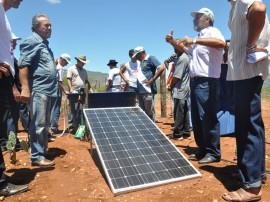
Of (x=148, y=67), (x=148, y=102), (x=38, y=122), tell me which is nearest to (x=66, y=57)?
(x=148, y=67)

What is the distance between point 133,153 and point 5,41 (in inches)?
83.2

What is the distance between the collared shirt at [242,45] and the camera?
9.71ft

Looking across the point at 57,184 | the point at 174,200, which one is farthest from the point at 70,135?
the point at 174,200

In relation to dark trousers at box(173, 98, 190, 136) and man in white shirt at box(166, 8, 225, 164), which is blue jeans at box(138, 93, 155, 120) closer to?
dark trousers at box(173, 98, 190, 136)

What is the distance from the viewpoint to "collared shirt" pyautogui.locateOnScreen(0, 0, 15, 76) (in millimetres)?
3102

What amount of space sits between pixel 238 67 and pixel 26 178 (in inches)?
121

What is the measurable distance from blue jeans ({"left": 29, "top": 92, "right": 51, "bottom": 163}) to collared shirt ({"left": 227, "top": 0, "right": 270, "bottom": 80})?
276 centimetres

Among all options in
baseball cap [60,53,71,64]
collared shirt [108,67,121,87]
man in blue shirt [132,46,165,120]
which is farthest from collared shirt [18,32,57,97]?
collared shirt [108,67,121,87]

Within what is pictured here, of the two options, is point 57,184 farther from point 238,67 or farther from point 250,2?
point 250,2

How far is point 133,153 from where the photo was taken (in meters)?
3.89

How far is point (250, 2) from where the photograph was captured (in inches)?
111

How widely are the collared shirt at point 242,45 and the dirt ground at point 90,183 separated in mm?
1344

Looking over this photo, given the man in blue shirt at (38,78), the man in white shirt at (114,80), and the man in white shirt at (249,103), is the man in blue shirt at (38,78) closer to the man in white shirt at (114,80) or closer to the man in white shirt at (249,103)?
the man in white shirt at (249,103)

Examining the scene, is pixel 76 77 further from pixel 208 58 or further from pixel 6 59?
pixel 6 59
